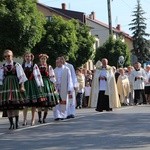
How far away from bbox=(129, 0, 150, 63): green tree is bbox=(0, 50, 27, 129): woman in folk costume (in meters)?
81.2

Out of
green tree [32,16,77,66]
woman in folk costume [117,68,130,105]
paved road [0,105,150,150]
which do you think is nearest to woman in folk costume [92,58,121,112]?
paved road [0,105,150,150]

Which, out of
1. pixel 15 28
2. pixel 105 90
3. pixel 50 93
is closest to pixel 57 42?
pixel 15 28

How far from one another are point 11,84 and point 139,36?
82369 millimetres

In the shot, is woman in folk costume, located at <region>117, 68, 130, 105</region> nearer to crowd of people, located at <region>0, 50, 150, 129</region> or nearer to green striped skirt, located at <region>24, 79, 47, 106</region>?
crowd of people, located at <region>0, 50, 150, 129</region>

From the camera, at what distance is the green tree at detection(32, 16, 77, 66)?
42300 mm

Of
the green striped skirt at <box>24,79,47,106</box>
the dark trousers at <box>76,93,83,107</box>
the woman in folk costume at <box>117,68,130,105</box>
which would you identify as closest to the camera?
the green striped skirt at <box>24,79,47,106</box>

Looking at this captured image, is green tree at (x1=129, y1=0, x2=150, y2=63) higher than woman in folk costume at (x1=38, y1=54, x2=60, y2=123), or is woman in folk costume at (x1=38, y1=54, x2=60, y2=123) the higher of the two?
green tree at (x1=129, y1=0, x2=150, y2=63)

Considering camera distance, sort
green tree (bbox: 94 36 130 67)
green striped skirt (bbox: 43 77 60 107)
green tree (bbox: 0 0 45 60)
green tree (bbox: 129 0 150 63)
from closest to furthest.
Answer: green striped skirt (bbox: 43 77 60 107)
green tree (bbox: 0 0 45 60)
green tree (bbox: 94 36 130 67)
green tree (bbox: 129 0 150 63)

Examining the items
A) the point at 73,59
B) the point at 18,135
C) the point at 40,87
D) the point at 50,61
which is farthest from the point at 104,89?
the point at 73,59

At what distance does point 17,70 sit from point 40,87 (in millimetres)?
1145

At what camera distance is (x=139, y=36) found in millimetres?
94688

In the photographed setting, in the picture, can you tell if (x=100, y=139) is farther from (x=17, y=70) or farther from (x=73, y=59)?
(x=73, y=59)

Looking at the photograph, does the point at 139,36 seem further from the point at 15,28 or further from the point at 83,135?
the point at 83,135

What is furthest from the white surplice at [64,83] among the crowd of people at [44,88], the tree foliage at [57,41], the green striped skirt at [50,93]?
the tree foliage at [57,41]
